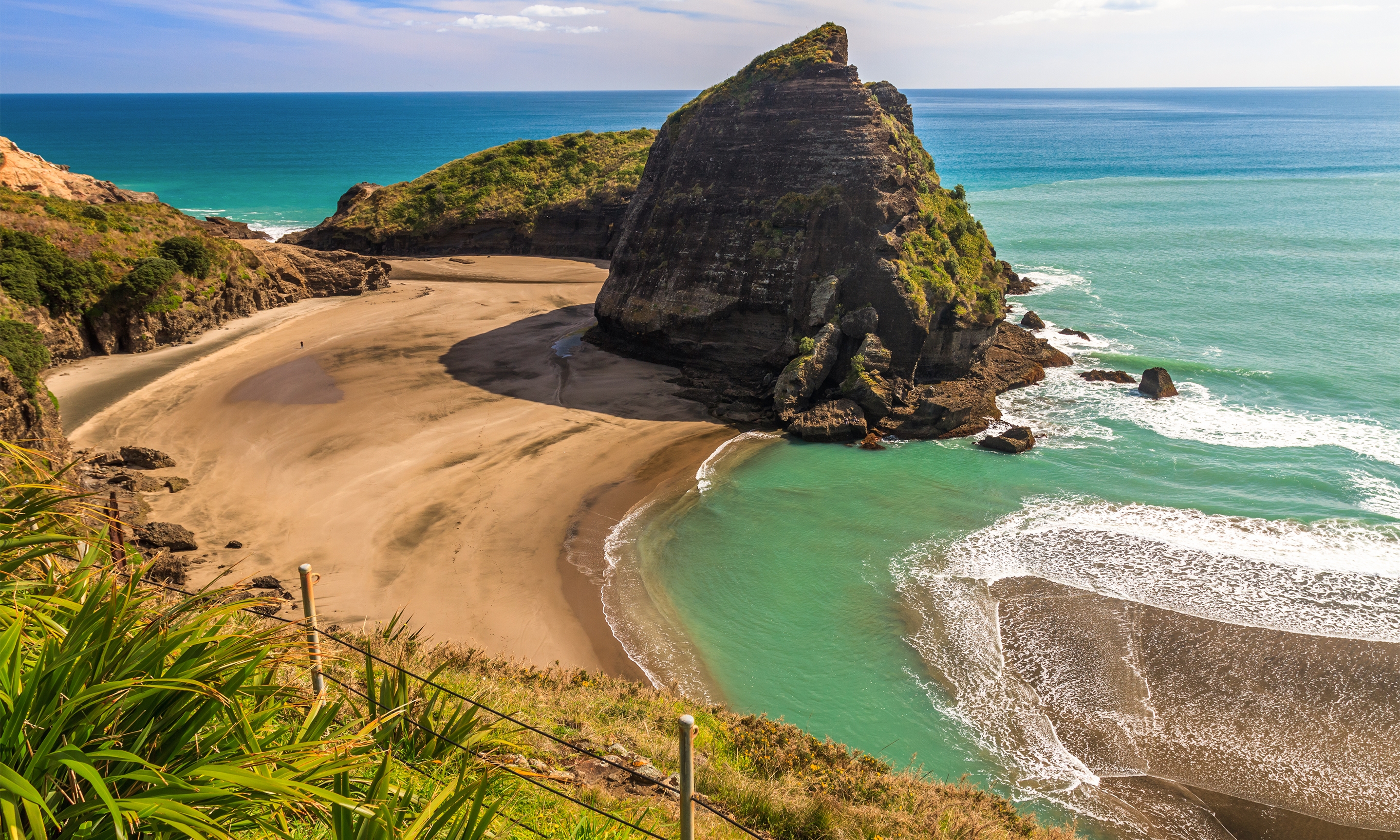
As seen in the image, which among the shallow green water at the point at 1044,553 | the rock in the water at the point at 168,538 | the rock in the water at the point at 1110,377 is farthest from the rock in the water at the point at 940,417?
the rock in the water at the point at 168,538

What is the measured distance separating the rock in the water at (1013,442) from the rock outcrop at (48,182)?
42.1 m

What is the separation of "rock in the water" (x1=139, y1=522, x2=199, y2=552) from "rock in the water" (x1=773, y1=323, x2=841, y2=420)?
57.3 feet

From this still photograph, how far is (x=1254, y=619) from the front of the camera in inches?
682

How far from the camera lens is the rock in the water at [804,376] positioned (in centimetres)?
2762

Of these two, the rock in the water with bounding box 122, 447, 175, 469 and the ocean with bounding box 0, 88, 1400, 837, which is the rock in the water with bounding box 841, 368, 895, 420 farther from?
the rock in the water with bounding box 122, 447, 175, 469

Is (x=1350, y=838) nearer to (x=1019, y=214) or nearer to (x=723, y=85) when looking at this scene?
(x=723, y=85)

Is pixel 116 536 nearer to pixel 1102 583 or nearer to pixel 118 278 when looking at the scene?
pixel 1102 583

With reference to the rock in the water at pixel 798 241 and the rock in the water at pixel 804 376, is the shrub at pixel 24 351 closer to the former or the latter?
the rock in the water at pixel 798 241

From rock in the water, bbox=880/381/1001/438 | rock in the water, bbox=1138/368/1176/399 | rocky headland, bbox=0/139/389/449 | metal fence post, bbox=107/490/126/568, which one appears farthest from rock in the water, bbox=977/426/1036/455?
rocky headland, bbox=0/139/389/449

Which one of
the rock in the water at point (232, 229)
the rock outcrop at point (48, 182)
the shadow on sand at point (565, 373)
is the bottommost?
the shadow on sand at point (565, 373)

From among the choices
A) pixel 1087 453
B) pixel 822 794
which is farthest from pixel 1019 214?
pixel 822 794

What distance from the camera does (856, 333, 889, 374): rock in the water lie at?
91.5ft

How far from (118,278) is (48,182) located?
1952cm

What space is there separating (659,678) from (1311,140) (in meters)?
170
